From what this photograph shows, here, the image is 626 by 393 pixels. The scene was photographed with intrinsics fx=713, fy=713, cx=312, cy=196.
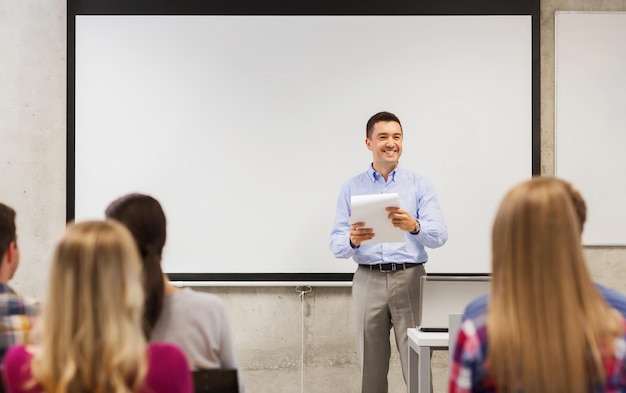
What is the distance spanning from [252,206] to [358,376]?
4.15 ft

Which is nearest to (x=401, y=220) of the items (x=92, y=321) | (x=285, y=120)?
(x=285, y=120)

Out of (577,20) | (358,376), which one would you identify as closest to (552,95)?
(577,20)

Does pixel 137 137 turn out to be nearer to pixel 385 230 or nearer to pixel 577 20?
pixel 385 230

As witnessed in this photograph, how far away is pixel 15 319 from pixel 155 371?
57 cm

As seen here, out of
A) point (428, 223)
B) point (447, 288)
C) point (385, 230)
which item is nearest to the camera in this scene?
point (447, 288)

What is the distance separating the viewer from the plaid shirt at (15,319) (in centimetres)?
183

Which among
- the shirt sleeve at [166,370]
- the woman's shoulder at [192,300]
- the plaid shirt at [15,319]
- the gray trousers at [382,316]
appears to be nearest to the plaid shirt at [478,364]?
the shirt sleeve at [166,370]

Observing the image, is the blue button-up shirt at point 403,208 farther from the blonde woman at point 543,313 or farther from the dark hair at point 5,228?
the blonde woman at point 543,313

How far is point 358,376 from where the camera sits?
4.50 metres

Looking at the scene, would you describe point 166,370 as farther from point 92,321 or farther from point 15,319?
point 15,319

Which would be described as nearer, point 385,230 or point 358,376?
point 385,230

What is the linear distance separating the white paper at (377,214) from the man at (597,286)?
Answer: 1.58 metres

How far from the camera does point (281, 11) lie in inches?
176

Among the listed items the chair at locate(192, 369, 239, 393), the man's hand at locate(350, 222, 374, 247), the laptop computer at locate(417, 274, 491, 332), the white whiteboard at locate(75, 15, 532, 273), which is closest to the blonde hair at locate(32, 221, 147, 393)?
the chair at locate(192, 369, 239, 393)
